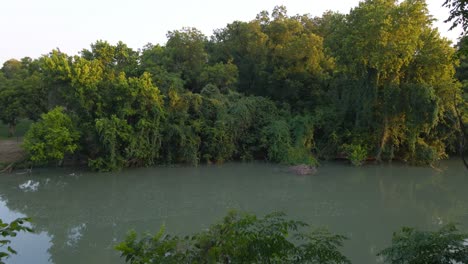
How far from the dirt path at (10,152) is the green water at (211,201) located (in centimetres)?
157

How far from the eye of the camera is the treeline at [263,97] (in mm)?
13258

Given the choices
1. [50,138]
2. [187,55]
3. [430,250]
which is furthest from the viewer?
[187,55]

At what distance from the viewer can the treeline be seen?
1326 centimetres

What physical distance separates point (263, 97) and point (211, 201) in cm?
768

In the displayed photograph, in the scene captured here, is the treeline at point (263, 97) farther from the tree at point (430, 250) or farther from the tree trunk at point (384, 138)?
the tree at point (430, 250)

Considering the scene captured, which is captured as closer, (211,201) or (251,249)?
(251,249)

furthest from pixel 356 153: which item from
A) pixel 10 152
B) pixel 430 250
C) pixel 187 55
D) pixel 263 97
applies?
pixel 10 152

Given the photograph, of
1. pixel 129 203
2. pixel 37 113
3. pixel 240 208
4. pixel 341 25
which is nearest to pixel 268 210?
pixel 240 208

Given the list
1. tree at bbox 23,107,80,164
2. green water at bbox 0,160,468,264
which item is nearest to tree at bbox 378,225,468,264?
green water at bbox 0,160,468,264

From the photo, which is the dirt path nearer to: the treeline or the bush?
the treeline

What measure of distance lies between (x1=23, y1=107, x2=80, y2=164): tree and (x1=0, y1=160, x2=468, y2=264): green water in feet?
2.85

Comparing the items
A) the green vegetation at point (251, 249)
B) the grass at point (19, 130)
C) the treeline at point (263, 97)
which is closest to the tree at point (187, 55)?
the treeline at point (263, 97)

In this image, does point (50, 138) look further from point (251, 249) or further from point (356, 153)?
point (251, 249)

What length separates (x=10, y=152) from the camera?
15281 mm
